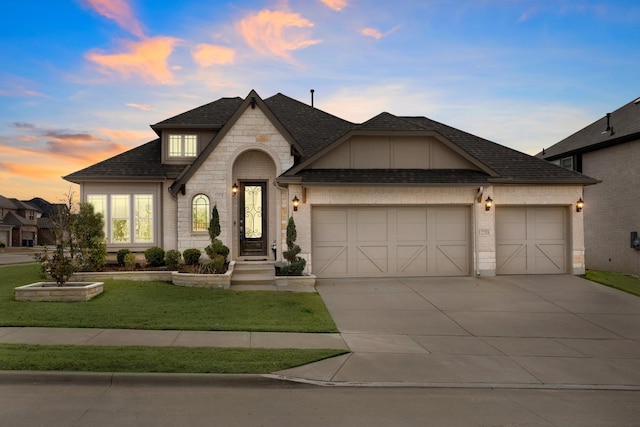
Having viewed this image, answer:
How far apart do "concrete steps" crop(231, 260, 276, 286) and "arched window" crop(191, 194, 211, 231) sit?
196 centimetres

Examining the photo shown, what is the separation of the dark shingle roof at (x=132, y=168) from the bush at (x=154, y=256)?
2.80 metres

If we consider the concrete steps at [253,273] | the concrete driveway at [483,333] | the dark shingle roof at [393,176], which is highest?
the dark shingle roof at [393,176]

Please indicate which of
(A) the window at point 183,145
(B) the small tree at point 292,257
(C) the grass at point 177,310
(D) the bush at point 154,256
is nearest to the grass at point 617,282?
(C) the grass at point 177,310

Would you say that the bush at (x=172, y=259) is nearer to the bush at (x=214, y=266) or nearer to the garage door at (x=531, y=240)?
the bush at (x=214, y=266)

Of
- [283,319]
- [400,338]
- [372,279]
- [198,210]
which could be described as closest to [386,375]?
[400,338]

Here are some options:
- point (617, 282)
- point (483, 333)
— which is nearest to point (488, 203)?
point (617, 282)

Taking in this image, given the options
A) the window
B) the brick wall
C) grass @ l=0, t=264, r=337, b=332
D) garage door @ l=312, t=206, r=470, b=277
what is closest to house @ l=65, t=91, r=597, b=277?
garage door @ l=312, t=206, r=470, b=277

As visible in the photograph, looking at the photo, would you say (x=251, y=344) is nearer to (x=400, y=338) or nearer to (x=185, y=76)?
(x=400, y=338)

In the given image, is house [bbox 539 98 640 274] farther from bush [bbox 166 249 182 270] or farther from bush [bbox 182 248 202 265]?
bush [bbox 166 249 182 270]

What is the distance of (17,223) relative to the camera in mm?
62156

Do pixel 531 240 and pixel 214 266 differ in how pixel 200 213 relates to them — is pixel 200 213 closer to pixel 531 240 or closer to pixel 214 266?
pixel 214 266

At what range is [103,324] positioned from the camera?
8547mm

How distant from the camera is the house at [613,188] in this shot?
63.8ft

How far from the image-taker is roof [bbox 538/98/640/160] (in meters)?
19.8
